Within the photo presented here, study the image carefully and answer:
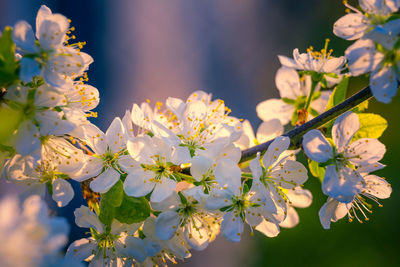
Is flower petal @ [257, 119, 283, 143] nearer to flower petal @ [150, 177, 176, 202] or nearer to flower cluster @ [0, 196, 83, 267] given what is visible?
flower petal @ [150, 177, 176, 202]

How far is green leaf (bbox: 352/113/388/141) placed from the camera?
3.56 feet

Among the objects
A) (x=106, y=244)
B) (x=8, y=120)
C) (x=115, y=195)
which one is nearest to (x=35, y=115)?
(x=8, y=120)

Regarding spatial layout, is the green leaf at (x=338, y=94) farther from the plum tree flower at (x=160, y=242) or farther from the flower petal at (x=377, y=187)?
the plum tree flower at (x=160, y=242)

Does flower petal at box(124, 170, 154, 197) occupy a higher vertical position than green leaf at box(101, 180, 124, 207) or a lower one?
higher

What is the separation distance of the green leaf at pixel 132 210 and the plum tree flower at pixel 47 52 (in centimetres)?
36

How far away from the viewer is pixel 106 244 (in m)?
1.05

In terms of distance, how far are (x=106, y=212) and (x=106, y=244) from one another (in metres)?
0.15

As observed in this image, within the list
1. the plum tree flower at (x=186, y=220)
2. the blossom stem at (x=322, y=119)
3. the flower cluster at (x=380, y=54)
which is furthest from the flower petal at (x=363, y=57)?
the plum tree flower at (x=186, y=220)

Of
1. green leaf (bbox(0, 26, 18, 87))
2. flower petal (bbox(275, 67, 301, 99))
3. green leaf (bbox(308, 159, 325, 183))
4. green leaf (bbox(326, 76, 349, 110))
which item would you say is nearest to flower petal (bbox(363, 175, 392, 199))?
green leaf (bbox(308, 159, 325, 183))

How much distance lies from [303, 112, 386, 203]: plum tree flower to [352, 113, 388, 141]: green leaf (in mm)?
70

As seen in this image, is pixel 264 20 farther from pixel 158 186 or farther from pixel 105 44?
pixel 158 186

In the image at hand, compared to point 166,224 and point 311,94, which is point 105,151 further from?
point 311,94

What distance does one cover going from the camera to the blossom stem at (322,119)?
3.24 feet

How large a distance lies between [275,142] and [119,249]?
556 millimetres
